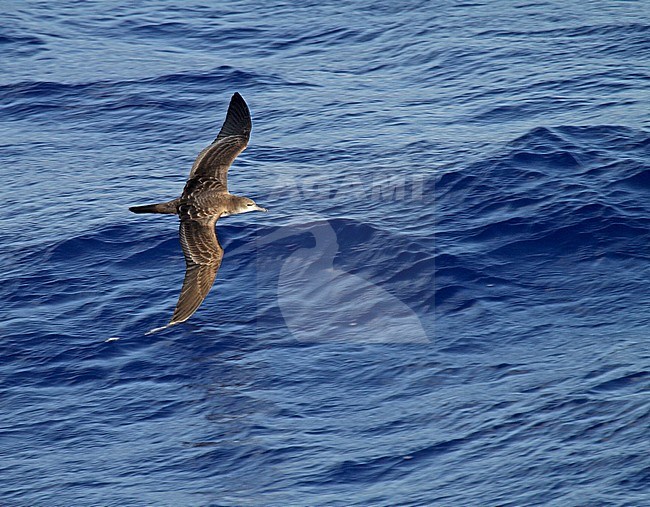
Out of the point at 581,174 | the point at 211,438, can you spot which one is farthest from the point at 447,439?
the point at 581,174

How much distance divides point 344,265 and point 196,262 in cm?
382

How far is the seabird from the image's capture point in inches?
576

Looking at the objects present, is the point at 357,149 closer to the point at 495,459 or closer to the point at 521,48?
the point at 521,48

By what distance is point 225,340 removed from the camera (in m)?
16.7

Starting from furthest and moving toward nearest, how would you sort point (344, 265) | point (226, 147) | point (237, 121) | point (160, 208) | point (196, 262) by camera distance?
point (344, 265), point (237, 121), point (226, 147), point (160, 208), point (196, 262)

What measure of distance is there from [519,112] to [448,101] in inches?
58.0

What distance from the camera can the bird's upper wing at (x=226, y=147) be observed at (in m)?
15.8

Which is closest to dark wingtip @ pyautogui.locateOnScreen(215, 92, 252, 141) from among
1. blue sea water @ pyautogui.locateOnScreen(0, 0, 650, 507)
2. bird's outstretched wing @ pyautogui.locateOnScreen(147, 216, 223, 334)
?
bird's outstretched wing @ pyautogui.locateOnScreen(147, 216, 223, 334)

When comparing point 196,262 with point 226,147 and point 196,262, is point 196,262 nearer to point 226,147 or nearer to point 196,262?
point 196,262

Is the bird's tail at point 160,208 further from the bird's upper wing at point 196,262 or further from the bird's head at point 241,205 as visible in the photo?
the bird's head at point 241,205

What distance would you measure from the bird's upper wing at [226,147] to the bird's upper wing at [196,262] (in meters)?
0.80

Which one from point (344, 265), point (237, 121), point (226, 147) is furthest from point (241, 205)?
point (344, 265)

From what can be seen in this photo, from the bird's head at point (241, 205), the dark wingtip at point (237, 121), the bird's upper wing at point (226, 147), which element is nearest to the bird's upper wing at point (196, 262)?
the bird's head at point (241, 205)

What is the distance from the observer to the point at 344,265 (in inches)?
717
